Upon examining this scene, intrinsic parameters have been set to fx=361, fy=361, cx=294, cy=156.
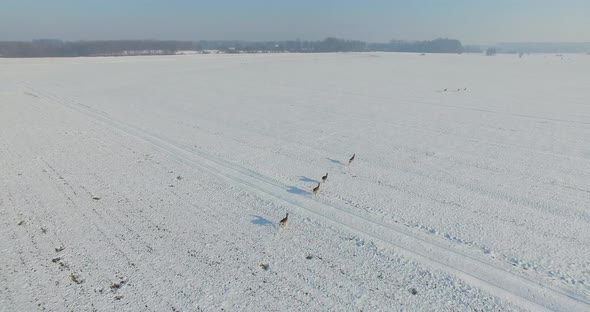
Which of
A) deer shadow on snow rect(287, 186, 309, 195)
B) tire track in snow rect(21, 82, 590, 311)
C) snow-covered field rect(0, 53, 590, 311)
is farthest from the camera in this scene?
deer shadow on snow rect(287, 186, 309, 195)

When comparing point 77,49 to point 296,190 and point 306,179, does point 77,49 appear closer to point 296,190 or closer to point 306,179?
point 306,179

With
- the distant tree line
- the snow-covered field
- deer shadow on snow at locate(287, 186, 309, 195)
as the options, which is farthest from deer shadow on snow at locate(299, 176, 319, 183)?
the distant tree line

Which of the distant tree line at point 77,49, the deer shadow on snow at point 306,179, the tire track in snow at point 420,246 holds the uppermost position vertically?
the distant tree line at point 77,49

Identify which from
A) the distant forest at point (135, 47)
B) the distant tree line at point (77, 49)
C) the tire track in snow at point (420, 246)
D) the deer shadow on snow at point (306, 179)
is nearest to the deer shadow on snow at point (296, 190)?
the tire track in snow at point (420, 246)

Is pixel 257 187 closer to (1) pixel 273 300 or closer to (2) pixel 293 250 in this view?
(2) pixel 293 250

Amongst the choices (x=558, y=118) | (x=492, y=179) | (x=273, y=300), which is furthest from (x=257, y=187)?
(x=558, y=118)

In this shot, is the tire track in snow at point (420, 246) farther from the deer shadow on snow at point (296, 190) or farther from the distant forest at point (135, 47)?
the distant forest at point (135, 47)

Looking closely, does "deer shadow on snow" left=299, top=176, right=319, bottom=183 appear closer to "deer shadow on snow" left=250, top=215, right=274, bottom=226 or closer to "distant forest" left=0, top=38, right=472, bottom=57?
"deer shadow on snow" left=250, top=215, right=274, bottom=226
